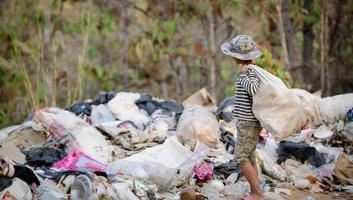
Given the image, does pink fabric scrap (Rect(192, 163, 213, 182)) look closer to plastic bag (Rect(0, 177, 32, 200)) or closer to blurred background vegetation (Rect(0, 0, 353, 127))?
plastic bag (Rect(0, 177, 32, 200))

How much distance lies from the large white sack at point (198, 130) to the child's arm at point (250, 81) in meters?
1.34

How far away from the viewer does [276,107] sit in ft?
13.1

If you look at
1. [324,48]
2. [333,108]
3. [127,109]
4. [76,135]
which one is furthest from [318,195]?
[324,48]

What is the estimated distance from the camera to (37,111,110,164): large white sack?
4.95m

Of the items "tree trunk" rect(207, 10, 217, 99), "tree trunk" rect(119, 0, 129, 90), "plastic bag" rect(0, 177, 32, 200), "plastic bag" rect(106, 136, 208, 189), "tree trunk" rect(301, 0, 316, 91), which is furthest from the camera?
"tree trunk" rect(119, 0, 129, 90)

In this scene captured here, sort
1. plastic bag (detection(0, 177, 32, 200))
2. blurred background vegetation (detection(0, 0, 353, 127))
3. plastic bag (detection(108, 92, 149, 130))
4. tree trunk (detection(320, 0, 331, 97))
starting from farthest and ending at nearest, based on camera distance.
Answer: blurred background vegetation (detection(0, 0, 353, 127)) < tree trunk (detection(320, 0, 331, 97)) < plastic bag (detection(108, 92, 149, 130)) < plastic bag (detection(0, 177, 32, 200))

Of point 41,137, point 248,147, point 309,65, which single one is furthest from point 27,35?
point 248,147

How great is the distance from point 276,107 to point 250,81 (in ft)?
0.94

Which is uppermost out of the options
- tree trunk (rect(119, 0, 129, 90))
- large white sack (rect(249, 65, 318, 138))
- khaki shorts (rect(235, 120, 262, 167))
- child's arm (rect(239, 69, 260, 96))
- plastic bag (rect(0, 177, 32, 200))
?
child's arm (rect(239, 69, 260, 96))

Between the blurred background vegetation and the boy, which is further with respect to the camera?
the blurred background vegetation

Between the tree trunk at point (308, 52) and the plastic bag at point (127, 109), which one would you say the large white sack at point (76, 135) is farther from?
the tree trunk at point (308, 52)

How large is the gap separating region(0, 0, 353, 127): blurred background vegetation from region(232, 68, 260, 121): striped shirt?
3.29 m

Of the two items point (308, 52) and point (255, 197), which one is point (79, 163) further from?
point (308, 52)

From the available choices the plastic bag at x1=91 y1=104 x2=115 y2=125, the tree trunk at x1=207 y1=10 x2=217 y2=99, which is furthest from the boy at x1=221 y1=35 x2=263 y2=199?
the tree trunk at x1=207 y1=10 x2=217 y2=99
